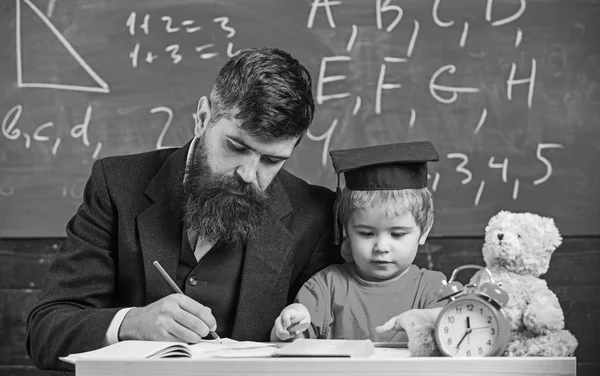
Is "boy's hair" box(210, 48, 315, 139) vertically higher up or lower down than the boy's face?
higher up

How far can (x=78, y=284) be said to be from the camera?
2.21m

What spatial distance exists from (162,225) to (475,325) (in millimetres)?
965

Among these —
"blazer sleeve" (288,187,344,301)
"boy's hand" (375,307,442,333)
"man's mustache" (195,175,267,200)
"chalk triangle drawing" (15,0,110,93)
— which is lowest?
"boy's hand" (375,307,442,333)

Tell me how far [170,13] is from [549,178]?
1627 millimetres

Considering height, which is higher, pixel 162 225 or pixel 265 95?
pixel 265 95

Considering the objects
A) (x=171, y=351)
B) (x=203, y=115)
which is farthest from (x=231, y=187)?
(x=171, y=351)

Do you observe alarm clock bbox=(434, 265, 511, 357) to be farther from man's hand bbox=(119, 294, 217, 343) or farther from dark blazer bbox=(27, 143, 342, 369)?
dark blazer bbox=(27, 143, 342, 369)

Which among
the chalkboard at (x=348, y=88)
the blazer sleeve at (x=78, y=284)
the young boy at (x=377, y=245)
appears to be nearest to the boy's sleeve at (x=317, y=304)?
the young boy at (x=377, y=245)

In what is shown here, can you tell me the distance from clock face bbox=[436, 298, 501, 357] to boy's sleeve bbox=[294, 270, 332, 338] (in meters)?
0.58

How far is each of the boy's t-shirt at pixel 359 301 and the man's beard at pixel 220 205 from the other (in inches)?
8.4

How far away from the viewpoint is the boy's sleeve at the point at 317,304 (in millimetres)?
2080

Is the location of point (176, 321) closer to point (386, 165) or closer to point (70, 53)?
point (386, 165)

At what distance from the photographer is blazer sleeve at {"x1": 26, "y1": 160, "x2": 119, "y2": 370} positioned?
2074 mm

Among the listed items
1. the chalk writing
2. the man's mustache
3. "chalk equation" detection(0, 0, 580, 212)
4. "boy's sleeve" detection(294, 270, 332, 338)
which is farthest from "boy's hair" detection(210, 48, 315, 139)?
the chalk writing
